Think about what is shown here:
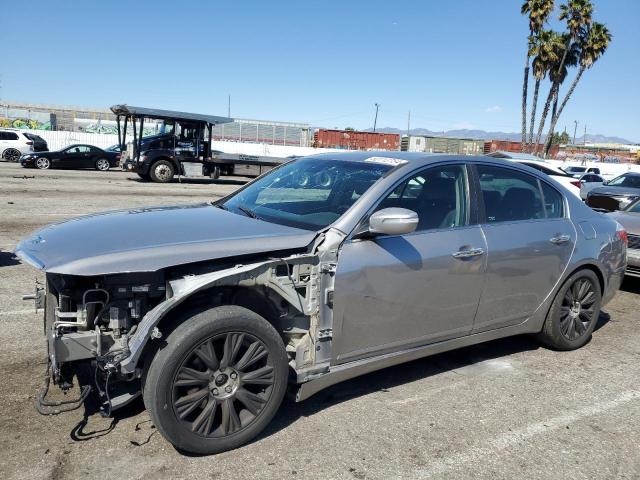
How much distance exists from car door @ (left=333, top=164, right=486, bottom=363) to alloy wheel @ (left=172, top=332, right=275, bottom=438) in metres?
0.51

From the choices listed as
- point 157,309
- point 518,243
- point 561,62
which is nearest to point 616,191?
point 518,243

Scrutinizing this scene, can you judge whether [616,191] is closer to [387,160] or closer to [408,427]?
[387,160]

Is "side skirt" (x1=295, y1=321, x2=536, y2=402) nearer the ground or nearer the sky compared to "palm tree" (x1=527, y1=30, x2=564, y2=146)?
nearer the ground

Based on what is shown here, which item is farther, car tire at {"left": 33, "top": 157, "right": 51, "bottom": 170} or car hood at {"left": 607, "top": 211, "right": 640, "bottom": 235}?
car tire at {"left": 33, "top": 157, "right": 51, "bottom": 170}

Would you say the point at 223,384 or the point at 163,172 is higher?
the point at 163,172

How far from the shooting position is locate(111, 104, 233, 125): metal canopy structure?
22188 millimetres

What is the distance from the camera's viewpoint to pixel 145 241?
3115mm

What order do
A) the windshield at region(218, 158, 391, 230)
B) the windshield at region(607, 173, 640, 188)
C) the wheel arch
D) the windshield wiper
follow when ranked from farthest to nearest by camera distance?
1. the windshield at region(607, 173, 640, 188)
2. the windshield wiper
3. the windshield at region(218, 158, 391, 230)
4. the wheel arch

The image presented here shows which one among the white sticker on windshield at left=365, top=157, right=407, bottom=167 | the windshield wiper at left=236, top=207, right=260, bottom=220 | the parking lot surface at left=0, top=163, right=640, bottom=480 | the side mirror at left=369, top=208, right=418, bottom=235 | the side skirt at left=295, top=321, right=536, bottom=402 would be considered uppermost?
the white sticker on windshield at left=365, top=157, right=407, bottom=167

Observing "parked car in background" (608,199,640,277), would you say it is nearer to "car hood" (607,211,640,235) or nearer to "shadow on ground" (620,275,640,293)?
"car hood" (607,211,640,235)

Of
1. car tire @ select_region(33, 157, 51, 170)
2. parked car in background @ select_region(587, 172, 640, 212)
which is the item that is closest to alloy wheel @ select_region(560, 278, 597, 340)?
parked car in background @ select_region(587, 172, 640, 212)

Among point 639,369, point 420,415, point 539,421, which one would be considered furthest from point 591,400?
point 420,415

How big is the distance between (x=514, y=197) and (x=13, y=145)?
3135 cm

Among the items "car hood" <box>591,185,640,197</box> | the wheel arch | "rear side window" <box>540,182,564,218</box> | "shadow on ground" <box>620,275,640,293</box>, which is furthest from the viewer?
"car hood" <box>591,185,640,197</box>
